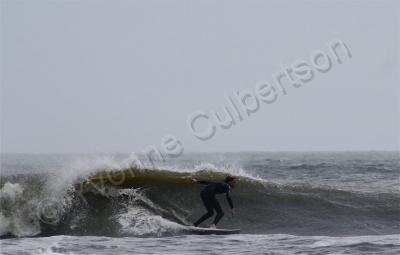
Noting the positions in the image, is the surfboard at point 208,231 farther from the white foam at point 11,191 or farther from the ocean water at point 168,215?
the white foam at point 11,191

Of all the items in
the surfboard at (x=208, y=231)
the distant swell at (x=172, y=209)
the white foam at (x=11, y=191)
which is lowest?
the surfboard at (x=208, y=231)

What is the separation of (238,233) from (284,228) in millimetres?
1659

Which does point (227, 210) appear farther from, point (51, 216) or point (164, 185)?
point (51, 216)

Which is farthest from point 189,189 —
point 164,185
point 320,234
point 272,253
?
point 272,253

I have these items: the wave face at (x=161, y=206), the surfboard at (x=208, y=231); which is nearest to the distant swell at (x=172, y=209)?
the wave face at (x=161, y=206)

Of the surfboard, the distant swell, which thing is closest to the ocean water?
the distant swell

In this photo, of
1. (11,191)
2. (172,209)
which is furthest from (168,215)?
(11,191)

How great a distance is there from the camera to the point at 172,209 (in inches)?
648

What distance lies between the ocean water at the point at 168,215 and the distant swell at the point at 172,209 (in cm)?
2

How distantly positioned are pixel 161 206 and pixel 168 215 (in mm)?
565

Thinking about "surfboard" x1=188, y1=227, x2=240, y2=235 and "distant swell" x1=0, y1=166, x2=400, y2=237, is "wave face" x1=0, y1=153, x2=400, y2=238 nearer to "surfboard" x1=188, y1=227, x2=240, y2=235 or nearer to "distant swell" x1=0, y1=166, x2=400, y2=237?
"distant swell" x1=0, y1=166, x2=400, y2=237

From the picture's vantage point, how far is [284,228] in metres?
15.4

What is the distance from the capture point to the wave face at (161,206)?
1482 centimetres

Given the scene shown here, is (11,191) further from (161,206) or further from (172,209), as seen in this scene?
(172,209)
